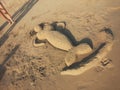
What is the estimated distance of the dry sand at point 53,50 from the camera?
441 centimetres

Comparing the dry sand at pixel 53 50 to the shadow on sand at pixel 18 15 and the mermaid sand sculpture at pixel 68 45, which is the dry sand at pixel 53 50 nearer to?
the shadow on sand at pixel 18 15

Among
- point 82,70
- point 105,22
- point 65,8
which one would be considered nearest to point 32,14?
point 65,8

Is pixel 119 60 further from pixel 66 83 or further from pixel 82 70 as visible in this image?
pixel 66 83

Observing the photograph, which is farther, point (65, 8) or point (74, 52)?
point (65, 8)

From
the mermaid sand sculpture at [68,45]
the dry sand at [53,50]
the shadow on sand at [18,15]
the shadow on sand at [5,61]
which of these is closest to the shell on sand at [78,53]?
the mermaid sand sculpture at [68,45]

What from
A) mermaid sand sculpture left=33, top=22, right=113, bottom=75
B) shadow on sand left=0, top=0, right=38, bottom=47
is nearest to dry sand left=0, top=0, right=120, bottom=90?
shadow on sand left=0, top=0, right=38, bottom=47

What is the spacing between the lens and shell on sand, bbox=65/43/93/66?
16.1 ft

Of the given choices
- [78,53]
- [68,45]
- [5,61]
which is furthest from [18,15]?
[78,53]

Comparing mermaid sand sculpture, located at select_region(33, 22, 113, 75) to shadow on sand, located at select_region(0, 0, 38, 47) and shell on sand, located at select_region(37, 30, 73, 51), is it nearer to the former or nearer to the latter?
shell on sand, located at select_region(37, 30, 73, 51)

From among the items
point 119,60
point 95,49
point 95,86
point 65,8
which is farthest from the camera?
point 65,8

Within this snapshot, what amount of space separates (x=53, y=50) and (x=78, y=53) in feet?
2.92

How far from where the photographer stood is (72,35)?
5.74m

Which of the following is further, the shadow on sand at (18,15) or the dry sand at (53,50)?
the shadow on sand at (18,15)

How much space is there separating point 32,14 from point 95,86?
4.70 meters
